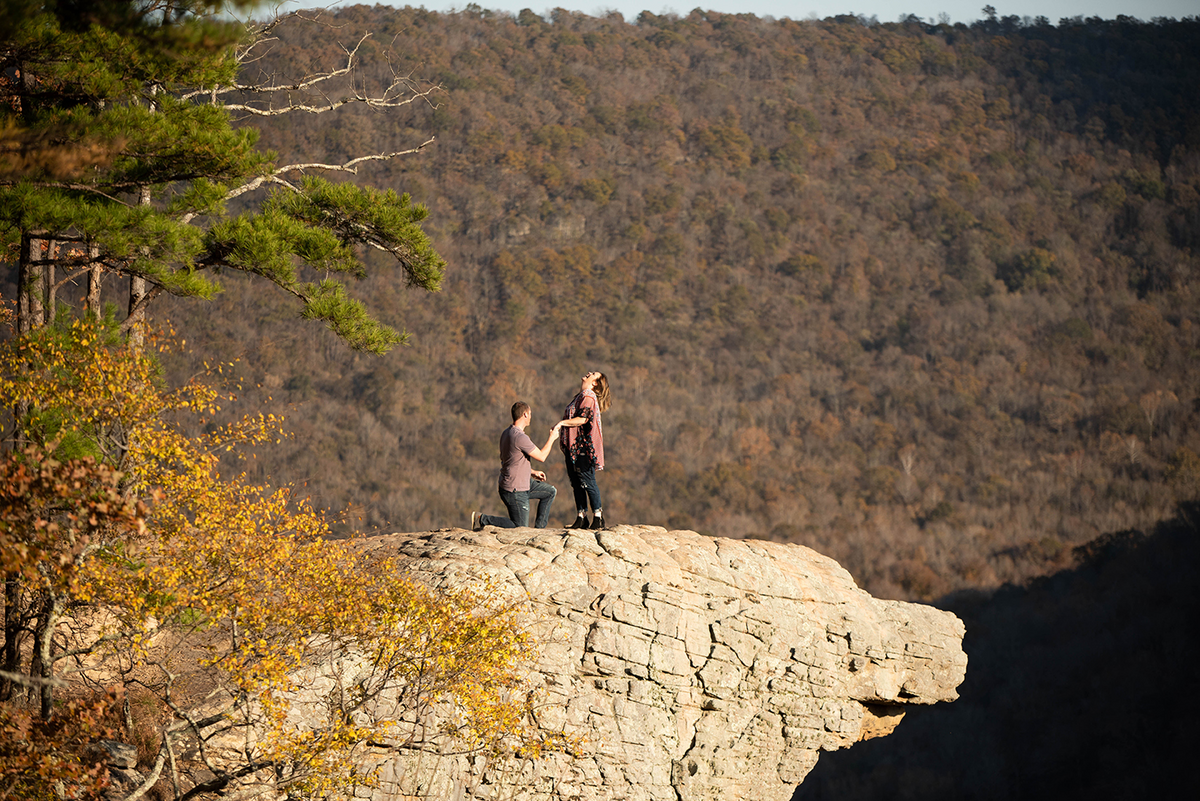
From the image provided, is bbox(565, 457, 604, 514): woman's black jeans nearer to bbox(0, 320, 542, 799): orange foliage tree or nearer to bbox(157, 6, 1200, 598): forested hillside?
bbox(0, 320, 542, 799): orange foliage tree

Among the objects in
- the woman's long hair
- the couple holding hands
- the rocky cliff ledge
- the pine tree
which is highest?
the pine tree

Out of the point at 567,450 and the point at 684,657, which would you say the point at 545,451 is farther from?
the point at 684,657

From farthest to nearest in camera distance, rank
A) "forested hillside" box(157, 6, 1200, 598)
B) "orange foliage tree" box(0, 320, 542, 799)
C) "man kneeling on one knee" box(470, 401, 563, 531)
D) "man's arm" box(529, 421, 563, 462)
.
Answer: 1. "forested hillside" box(157, 6, 1200, 598)
2. "man kneeling on one knee" box(470, 401, 563, 531)
3. "man's arm" box(529, 421, 563, 462)
4. "orange foliage tree" box(0, 320, 542, 799)

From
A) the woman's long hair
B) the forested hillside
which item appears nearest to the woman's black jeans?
the woman's long hair

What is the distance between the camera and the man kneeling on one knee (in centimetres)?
960

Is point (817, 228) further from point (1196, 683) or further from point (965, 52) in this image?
point (1196, 683)

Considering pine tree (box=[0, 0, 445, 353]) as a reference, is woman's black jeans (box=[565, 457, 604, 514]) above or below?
below

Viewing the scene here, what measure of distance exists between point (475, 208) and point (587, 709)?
60075 millimetres

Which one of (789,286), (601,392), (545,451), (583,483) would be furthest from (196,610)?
(789,286)

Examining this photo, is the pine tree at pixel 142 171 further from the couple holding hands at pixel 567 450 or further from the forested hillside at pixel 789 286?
the forested hillside at pixel 789 286

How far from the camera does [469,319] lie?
201ft

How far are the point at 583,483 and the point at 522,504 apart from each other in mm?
711

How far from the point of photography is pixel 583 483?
33.3 feet

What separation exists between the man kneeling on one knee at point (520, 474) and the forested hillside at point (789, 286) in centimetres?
3462
